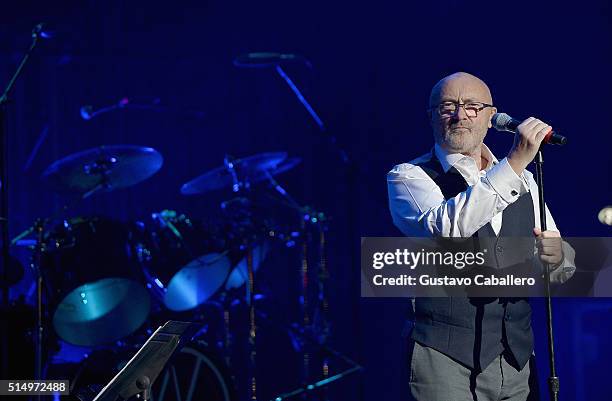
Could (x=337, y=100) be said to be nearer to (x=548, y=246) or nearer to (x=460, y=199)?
(x=460, y=199)

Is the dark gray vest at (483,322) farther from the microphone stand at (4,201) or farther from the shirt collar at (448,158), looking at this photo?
the microphone stand at (4,201)

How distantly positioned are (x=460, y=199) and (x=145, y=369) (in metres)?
0.98

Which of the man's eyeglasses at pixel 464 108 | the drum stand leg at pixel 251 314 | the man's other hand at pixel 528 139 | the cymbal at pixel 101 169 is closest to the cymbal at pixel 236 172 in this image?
the cymbal at pixel 101 169

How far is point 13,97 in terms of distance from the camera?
18.9 ft

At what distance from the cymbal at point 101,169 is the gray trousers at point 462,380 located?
8.79 ft

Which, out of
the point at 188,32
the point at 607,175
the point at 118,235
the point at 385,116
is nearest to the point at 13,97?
the point at 188,32

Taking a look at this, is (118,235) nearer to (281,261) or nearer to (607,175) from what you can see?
(281,261)

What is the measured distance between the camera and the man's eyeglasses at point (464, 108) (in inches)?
106

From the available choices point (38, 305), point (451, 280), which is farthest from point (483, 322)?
point (38, 305)

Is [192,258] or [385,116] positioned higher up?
[385,116]

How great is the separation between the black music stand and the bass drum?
222 cm

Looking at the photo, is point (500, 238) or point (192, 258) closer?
point (500, 238)

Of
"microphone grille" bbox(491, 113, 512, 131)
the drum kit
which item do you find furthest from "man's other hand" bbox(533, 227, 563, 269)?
the drum kit

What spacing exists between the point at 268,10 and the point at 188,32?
2.00 feet
